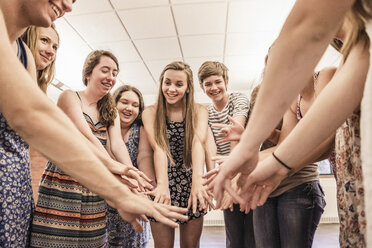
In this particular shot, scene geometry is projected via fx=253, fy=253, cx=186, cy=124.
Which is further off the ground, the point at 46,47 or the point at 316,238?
the point at 46,47

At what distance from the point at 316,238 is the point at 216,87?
11.7ft

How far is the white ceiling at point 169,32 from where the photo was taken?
9.96ft

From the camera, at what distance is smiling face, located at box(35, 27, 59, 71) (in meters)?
1.35

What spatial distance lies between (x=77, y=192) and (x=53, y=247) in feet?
0.82

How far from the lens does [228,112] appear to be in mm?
1844

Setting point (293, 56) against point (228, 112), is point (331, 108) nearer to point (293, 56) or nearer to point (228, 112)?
point (293, 56)

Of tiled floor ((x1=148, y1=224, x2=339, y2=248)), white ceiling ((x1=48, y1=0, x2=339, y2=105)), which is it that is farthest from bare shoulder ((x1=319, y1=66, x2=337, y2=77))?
tiled floor ((x1=148, y1=224, x2=339, y2=248))

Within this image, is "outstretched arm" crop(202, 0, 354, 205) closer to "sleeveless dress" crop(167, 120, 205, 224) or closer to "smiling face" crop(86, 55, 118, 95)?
"sleeveless dress" crop(167, 120, 205, 224)

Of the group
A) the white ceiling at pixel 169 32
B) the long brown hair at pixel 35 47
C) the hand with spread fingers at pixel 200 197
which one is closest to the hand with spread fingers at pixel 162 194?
the hand with spread fingers at pixel 200 197

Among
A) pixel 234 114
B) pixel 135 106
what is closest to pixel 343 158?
pixel 234 114

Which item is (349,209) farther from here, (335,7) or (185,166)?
(185,166)

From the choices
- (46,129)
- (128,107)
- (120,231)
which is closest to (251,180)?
(46,129)

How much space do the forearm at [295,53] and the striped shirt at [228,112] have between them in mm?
1020

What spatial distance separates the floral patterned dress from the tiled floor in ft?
11.3
